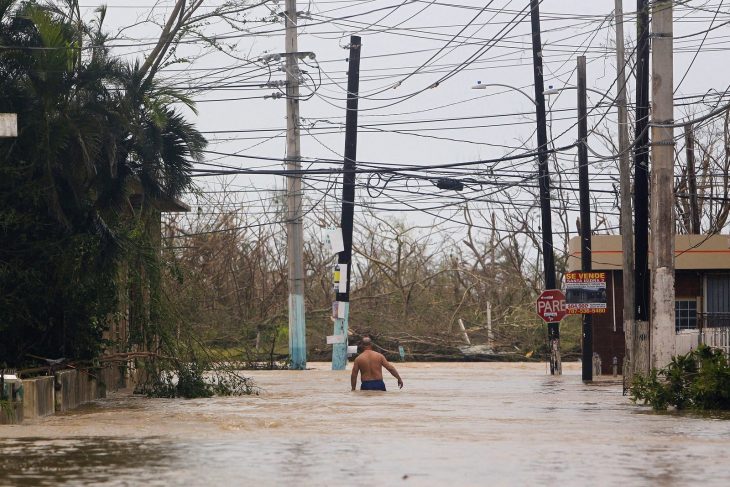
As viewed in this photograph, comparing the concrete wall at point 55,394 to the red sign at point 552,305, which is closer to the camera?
the concrete wall at point 55,394

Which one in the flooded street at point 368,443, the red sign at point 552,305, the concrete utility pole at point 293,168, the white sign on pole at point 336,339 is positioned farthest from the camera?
the white sign on pole at point 336,339

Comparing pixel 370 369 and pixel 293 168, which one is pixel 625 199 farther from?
pixel 293 168

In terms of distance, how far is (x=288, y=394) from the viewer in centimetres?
2788

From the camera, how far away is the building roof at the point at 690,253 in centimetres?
3497

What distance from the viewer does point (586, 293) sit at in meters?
31.8

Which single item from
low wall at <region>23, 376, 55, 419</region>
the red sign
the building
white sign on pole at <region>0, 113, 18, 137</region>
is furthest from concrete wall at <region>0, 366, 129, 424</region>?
the building

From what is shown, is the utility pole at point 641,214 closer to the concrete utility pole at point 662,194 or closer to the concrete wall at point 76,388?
the concrete utility pole at point 662,194

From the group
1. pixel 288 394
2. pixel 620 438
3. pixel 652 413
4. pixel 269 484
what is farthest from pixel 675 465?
pixel 288 394

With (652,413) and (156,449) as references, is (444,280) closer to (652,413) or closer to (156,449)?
(652,413)

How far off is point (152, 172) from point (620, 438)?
11.2 m

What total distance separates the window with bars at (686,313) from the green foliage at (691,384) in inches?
523

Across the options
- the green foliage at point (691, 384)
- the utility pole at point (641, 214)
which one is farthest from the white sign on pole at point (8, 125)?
the utility pole at point (641, 214)

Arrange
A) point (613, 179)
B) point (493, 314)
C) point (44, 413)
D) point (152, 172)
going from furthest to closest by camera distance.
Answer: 1. point (493, 314)
2. point (613, 179)
3. point (152, 172)
4. point (44, 413)

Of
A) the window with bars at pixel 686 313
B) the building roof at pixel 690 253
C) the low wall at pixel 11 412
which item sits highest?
the building roof at pixel 690 253
